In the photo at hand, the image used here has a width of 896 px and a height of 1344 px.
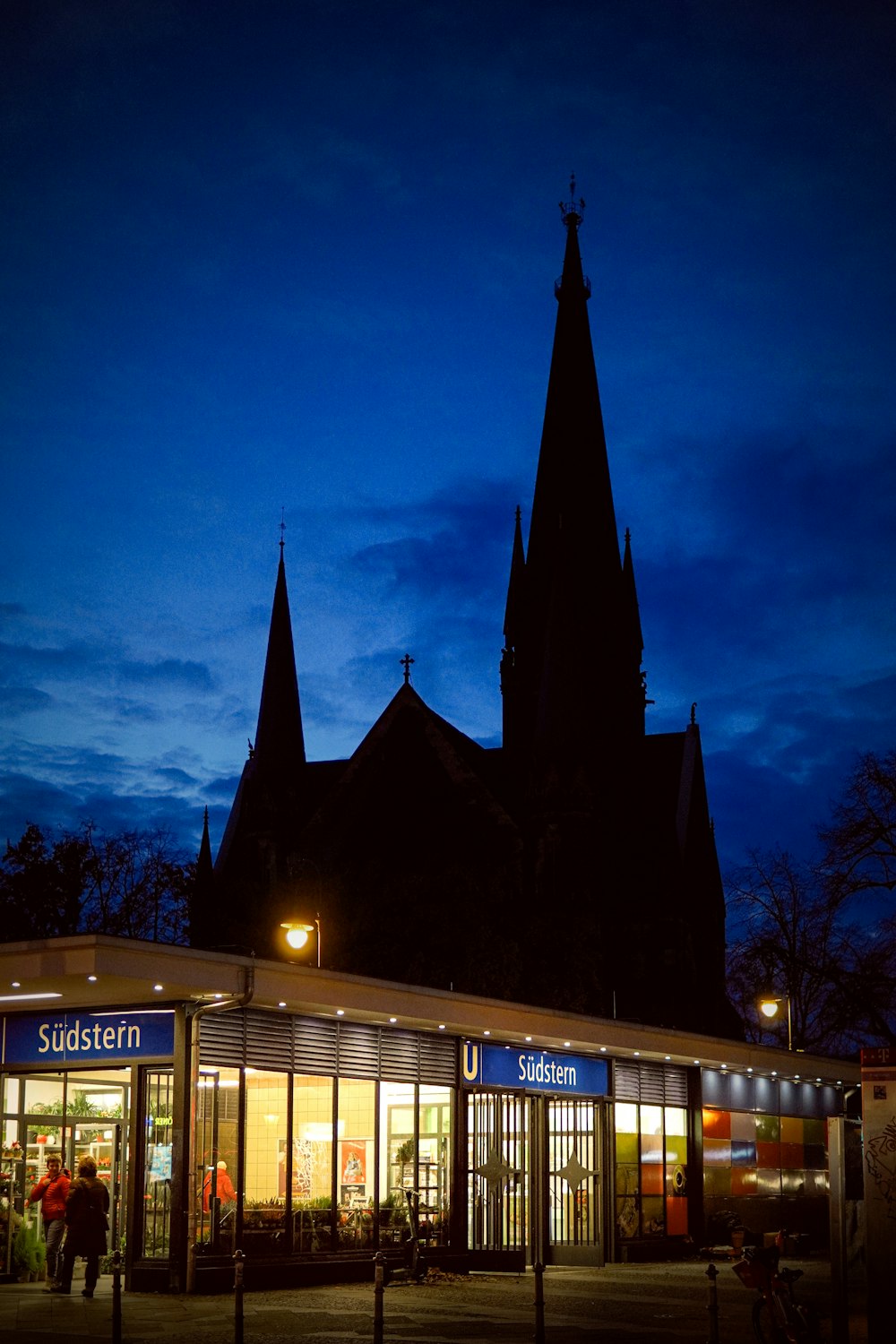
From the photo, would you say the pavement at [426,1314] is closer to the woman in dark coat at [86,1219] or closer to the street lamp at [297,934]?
the woman in dark coat at [86,1219]

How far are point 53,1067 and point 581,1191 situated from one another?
10.3 m

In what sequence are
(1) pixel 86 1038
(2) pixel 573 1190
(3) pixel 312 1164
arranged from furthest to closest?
(2) pixel 573 1190
(3) pixel 312 1164
(1) pixel 86 1038

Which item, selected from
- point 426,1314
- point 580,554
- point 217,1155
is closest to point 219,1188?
point 217,1155

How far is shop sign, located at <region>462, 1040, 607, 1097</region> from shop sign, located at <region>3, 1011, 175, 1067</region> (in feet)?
20.6

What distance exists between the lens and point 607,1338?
1636 cm

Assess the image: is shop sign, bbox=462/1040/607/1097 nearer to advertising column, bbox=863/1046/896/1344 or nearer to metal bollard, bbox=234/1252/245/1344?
metal bollard, bbox=234/1252/245/1344

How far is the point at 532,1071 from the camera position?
27.8 metres

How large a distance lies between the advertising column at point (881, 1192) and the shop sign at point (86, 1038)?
10229 millimetres

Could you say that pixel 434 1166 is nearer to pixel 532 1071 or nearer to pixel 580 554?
pixel 532 1071

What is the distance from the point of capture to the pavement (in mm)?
16188

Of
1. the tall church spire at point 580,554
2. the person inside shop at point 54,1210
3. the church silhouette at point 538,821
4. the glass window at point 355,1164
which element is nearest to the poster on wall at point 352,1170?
the glass window at point 355,1164

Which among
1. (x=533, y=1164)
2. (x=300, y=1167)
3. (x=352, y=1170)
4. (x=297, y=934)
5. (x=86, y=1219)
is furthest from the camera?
(x=533, y=1164)

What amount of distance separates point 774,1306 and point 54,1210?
1048 cm

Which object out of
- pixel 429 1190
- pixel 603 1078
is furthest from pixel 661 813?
pixel 429 1190
